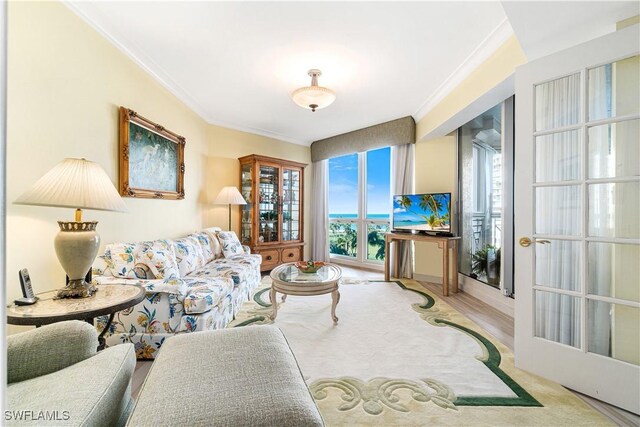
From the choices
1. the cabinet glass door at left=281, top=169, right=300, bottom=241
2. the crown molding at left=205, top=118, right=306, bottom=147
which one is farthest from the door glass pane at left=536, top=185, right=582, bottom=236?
the crown molding at left=205, top=118, right=306, bottom=147

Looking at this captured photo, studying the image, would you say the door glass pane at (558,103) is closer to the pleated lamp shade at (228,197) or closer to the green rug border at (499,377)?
the green rug border at (499,377)

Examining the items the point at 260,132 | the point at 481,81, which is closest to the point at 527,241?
the point at 481,81

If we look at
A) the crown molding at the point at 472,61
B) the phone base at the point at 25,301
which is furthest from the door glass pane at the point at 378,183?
the phone base at the point at 25,301

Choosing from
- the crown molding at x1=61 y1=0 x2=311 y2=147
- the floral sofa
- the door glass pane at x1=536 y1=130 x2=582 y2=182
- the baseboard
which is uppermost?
the crown molding at x1=61 y1=0 x2=311 y2=147

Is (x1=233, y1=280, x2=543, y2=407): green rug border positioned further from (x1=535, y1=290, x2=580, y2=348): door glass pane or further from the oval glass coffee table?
the oval glass coffee table

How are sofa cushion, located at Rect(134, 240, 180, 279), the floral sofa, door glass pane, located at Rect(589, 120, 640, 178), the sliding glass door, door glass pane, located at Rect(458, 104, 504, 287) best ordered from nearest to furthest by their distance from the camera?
door glass pane, located at Rect(589, 120, 640, 178) < the floral sofa < sofa cushion, located at Rect(134, 240, 180, 279) < the sliding glass door < door glass pane, located at Rect(458, 104, 504, 287)

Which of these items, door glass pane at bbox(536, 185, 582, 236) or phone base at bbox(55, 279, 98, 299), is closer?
phone base at bbox(55, 279, 98, 299)

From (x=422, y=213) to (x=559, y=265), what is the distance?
85.3 inches

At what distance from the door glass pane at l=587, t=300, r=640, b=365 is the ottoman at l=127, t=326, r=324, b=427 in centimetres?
178

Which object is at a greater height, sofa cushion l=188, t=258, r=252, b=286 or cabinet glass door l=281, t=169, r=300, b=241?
cabinet glass door l=281, t=169, r=300, b=241

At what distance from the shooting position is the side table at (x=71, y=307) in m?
1.17

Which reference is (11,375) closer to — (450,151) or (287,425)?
(287,425)

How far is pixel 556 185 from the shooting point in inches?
64.4

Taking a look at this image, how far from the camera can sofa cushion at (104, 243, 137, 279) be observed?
2.00 m
